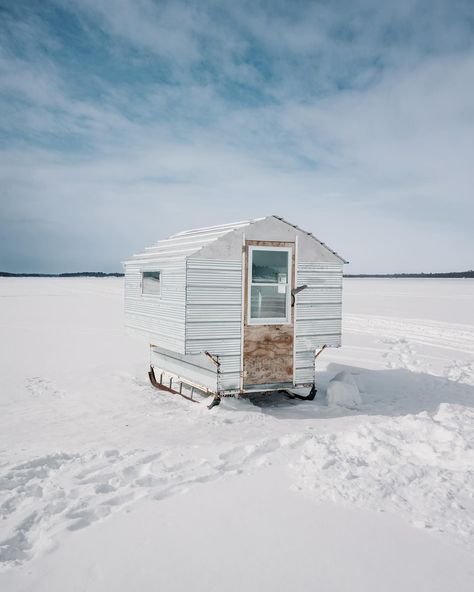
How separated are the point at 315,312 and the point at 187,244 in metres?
3.17

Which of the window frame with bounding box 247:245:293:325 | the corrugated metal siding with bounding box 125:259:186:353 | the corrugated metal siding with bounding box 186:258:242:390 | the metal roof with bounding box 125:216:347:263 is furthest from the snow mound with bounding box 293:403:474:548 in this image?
the metal roof with bounding box 125:216:347:263

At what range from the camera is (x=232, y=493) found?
591 centimetres

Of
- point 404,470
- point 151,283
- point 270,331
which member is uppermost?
point 151,283

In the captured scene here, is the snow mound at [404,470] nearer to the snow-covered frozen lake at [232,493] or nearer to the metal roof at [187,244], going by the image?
the snow-covered frozen lake at [232,493]

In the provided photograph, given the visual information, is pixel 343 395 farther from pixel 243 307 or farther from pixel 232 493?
pixel 232 493

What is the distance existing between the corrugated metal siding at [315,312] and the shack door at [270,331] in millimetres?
212

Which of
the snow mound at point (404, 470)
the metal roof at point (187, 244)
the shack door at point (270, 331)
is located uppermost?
the metal roof at point (187, 244)

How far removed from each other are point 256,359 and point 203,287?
1910mm

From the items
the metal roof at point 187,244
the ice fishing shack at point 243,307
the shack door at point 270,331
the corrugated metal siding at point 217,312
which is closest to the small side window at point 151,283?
the ice fishing shack at point 243,307

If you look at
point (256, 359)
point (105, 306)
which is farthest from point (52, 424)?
point (105, 306)

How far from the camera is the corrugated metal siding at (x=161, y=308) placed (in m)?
10.1

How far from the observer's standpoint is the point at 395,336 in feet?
66.2

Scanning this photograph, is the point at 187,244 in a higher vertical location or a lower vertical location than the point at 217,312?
higher

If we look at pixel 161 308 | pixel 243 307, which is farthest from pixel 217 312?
pixel 161 308
